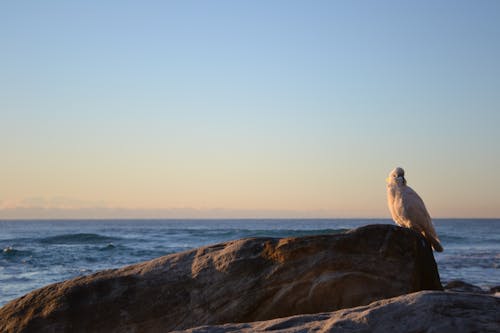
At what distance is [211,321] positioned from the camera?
614cm

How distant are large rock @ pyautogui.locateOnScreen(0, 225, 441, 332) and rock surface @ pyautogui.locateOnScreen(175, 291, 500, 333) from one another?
89.9 inches

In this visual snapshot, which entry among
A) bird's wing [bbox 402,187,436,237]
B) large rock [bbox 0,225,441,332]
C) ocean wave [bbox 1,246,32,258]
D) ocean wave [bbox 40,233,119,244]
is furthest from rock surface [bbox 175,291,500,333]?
ocean wave [bbox 40,233,119,244]

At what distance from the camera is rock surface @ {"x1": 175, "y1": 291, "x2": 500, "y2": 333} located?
140 inches

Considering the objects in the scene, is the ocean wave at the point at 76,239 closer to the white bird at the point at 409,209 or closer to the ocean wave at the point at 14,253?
the ocean wave at the point at 14,253

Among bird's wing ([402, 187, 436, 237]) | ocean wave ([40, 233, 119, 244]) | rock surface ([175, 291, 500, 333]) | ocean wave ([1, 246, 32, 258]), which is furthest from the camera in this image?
ocean wave ([40, 233, 119, 244])

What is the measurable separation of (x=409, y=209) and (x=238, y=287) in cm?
259

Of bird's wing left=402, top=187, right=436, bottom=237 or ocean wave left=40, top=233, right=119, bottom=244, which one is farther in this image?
ocean wave left=40, top=233, right=119, bottom=244

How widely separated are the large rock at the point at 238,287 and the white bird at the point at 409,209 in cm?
95

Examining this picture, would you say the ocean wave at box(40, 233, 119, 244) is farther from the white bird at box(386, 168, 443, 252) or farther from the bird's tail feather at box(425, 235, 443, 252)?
the bird's tail feather at box(425, 235, 443, 252)

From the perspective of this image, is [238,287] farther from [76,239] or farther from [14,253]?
[76,239]

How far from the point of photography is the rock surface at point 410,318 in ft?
11.7

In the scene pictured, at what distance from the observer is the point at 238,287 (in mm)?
6246

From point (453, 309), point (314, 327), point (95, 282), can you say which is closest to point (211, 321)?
point (95, 282)

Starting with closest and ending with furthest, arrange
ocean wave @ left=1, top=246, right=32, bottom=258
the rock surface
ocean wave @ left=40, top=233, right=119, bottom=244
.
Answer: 1. the rock surface
2. ocean wave @ left=1, top=246, right=32, bottom=258
3. ocean wave @ left=40, top=233, right=119, bottom=244
